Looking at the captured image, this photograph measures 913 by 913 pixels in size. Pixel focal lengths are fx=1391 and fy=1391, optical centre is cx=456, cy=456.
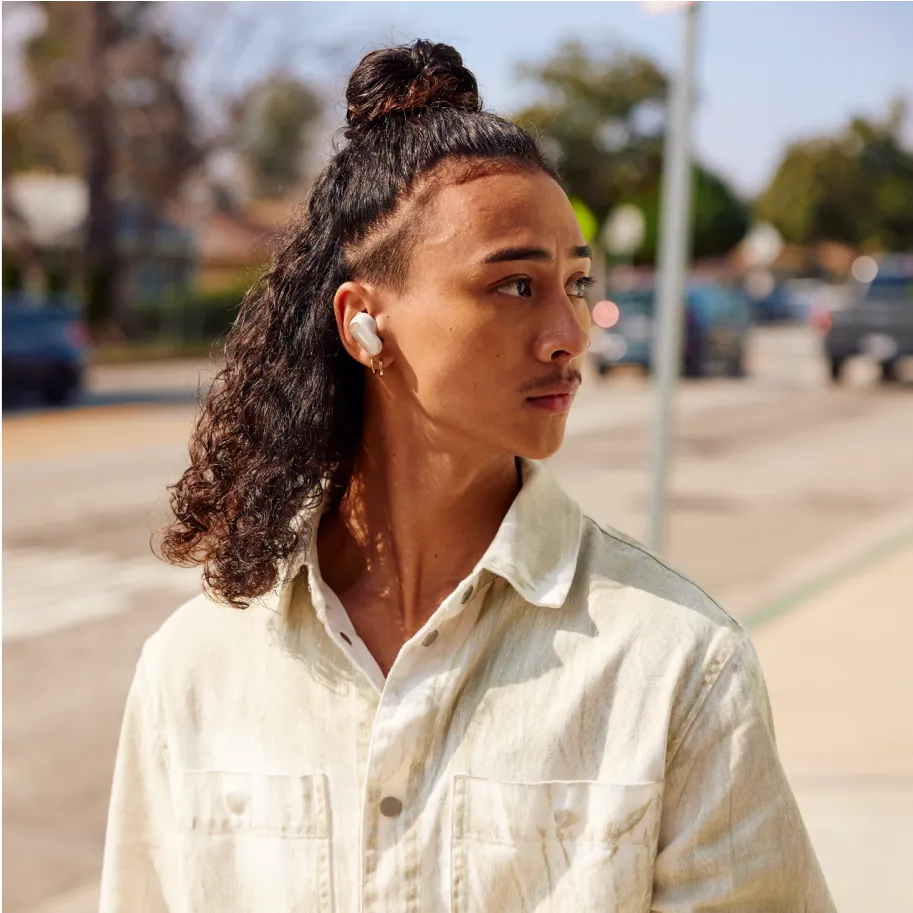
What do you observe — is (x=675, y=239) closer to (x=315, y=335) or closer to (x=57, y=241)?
(x=315, y=335)

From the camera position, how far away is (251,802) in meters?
1.68

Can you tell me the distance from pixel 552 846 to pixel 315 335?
2.40ft

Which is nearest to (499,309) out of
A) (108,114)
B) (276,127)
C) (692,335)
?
(692,335)

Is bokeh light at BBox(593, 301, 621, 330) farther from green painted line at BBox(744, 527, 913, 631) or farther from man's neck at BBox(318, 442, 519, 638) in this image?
man's neck at BBox(318, 442, 519, 638)

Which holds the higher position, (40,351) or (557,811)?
(557,811)

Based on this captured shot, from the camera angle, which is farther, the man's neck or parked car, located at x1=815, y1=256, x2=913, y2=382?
parked car, located at x1=815, y1=256, x2=913, y2=382

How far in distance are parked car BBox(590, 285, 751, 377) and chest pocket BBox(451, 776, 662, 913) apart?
2100cm

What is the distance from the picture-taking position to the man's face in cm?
165

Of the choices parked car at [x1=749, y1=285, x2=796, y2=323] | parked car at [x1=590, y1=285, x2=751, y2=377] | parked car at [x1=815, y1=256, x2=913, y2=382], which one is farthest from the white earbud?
parked car at [x1=749, y1=285, x2=796, y2=323]

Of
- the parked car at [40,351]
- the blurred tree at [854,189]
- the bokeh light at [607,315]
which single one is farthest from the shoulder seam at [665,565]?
the blurred tree at [854,189]

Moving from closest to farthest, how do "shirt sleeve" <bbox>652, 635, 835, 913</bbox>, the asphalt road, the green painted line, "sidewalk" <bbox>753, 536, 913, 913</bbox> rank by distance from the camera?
"shirt sleeve" <bbox>652, 635, 835, 913</bbox> → "sidewalk" <bbox>753, 536, 913, 913</bbox> → the asphalt road → the green painted line

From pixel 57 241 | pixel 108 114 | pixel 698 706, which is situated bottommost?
pixel 57 241

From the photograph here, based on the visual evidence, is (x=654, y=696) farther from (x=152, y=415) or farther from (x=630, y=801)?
(x=152, y=415)

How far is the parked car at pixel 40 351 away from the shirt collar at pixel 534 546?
1679 centimetres
